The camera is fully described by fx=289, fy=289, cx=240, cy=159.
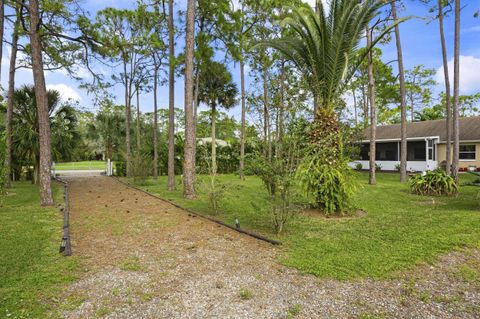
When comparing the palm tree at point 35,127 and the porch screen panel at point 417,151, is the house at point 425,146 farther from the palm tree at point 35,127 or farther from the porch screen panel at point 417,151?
the palm tree at point 35,127

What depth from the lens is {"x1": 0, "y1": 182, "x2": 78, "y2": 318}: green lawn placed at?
104 inches

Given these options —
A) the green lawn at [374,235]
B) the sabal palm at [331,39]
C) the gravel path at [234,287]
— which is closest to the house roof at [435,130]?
the green lawn at [374,235]

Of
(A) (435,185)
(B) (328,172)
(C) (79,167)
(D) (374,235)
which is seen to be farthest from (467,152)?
(C) (79,167)

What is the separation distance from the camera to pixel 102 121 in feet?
88.4

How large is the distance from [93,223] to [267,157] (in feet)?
12.5

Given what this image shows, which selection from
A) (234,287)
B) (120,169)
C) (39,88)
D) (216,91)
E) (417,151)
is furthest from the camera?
(417,151)

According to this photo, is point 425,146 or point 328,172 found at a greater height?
point 425,146

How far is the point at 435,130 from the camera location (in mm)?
20578

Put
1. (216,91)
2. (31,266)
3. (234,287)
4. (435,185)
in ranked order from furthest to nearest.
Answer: (216,91)
(435,185)
(31,266)
(234,287)

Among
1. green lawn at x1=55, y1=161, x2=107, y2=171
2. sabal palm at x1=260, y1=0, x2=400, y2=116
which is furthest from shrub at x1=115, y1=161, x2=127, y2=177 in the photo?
sabal palm at x1=260, y1=0, x2=400, y2=116

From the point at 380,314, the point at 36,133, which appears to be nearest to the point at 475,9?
the point at 380,314

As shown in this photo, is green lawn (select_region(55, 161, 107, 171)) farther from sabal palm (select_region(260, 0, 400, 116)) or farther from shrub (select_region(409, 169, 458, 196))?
shrub (select_region(409, 169, 458, 196))

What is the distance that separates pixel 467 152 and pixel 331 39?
1727 centimetres

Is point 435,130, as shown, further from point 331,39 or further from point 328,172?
point 328,172
